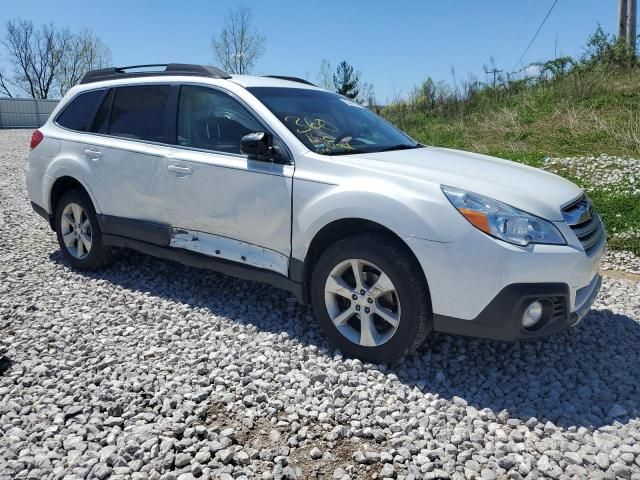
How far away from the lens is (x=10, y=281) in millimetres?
5023

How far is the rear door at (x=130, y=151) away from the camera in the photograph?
4.45 m

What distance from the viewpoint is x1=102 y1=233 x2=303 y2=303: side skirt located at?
376 centimetres

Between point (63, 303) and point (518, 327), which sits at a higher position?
point (518, 327)

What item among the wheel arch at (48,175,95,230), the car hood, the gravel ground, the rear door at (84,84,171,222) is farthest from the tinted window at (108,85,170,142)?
the car hood

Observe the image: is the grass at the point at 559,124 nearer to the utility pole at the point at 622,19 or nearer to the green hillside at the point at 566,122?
the green hillside at the point at 566,122

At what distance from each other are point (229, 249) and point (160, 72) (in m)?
1.83

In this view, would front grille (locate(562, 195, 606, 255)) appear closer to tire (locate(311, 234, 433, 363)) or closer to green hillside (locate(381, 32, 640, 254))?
tire (locate(311, 234, 433, 363))

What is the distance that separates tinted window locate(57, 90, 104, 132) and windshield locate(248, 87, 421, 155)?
1.93 m

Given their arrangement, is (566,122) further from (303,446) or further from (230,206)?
(303,446)

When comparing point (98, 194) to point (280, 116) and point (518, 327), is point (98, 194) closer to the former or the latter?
point (280, 116)

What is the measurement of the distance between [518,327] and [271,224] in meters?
1.73

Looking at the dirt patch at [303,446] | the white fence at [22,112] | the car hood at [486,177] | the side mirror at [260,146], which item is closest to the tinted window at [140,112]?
the side mirror at [260,146]

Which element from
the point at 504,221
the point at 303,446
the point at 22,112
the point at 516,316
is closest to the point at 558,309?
the point at 516,316

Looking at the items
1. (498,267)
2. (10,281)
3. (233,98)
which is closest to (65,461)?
(498,267)
